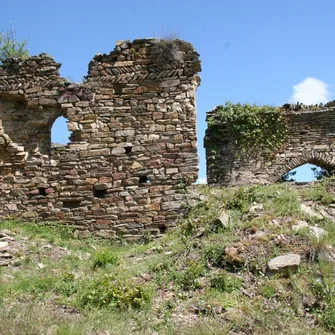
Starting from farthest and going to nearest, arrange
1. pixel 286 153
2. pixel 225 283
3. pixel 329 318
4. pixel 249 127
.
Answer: pixel 286 153
pixel 249 127
pixel 225 283
pixel 329 318

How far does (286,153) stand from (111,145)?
540 centimetres

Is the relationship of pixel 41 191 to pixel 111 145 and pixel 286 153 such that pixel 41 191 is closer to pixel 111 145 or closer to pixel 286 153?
pixel 111 145

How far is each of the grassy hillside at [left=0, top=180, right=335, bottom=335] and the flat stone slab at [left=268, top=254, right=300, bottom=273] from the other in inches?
0.5

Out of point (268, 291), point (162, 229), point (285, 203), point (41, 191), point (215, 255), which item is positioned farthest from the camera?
point (41, 191)

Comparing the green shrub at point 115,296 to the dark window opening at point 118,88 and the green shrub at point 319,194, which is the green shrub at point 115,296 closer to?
the green shrub at point 319,194

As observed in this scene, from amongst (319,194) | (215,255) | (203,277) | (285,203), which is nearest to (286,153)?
(319,194)

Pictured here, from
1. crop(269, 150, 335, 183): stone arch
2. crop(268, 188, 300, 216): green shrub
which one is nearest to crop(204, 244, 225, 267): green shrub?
crop(268, 188, 300, 216): green shrub

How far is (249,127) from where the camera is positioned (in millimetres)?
12312

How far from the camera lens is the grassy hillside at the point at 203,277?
4781mm

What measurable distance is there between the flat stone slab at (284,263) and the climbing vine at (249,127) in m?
6.70

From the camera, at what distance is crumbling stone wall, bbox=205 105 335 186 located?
40.1 ft

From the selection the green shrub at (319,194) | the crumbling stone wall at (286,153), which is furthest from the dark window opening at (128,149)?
the crumbling stone wall at (286,153)

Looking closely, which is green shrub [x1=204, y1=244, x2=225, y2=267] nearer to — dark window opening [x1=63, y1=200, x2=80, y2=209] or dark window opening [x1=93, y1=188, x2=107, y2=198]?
dark window opening [x1=93, y1=188, x2=107, y2=198]

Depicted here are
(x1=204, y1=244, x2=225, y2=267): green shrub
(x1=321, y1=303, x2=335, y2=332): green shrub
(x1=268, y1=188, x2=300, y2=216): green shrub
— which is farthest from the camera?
(x1=268, y1=188, x2=300, y2=216): green shrub
